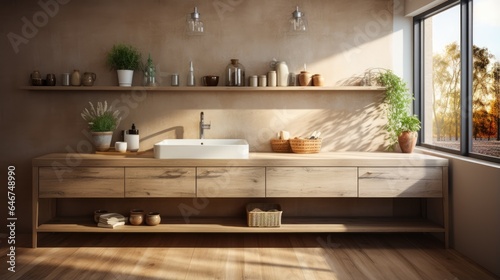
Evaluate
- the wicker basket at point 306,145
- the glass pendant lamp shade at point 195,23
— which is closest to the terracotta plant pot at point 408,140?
the wicker basket at point 306,145

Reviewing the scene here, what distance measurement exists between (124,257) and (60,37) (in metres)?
2.37

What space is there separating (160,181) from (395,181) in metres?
2.13

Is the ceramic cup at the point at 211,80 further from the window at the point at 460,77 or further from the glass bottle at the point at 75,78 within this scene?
the window at the point at 460,77

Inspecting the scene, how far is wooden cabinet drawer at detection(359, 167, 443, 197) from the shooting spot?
4.60 metres

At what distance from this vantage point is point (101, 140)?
496 cm

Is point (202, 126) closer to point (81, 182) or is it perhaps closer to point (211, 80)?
point (211, 80)

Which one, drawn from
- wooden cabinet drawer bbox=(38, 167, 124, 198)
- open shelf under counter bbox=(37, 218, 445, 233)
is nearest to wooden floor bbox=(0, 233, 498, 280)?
open shelf under counter bbox=(37, 218, 445, 233)

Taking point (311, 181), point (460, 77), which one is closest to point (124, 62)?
point (311, 181)

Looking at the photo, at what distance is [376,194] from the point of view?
4.61 metres

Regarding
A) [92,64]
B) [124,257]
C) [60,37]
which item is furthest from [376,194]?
[60,37]

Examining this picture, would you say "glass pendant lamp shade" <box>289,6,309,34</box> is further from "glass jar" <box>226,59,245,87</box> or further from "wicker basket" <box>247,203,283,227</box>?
"wicker basket" <box>247,203,283,227</box>

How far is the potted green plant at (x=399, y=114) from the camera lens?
5.05 m

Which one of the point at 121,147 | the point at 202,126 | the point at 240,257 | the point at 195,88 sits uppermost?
the point at 195,88

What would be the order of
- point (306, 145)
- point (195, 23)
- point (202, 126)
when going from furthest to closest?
1. point (202, 126)
2. point (306, 145)
3. point (195, 23)
